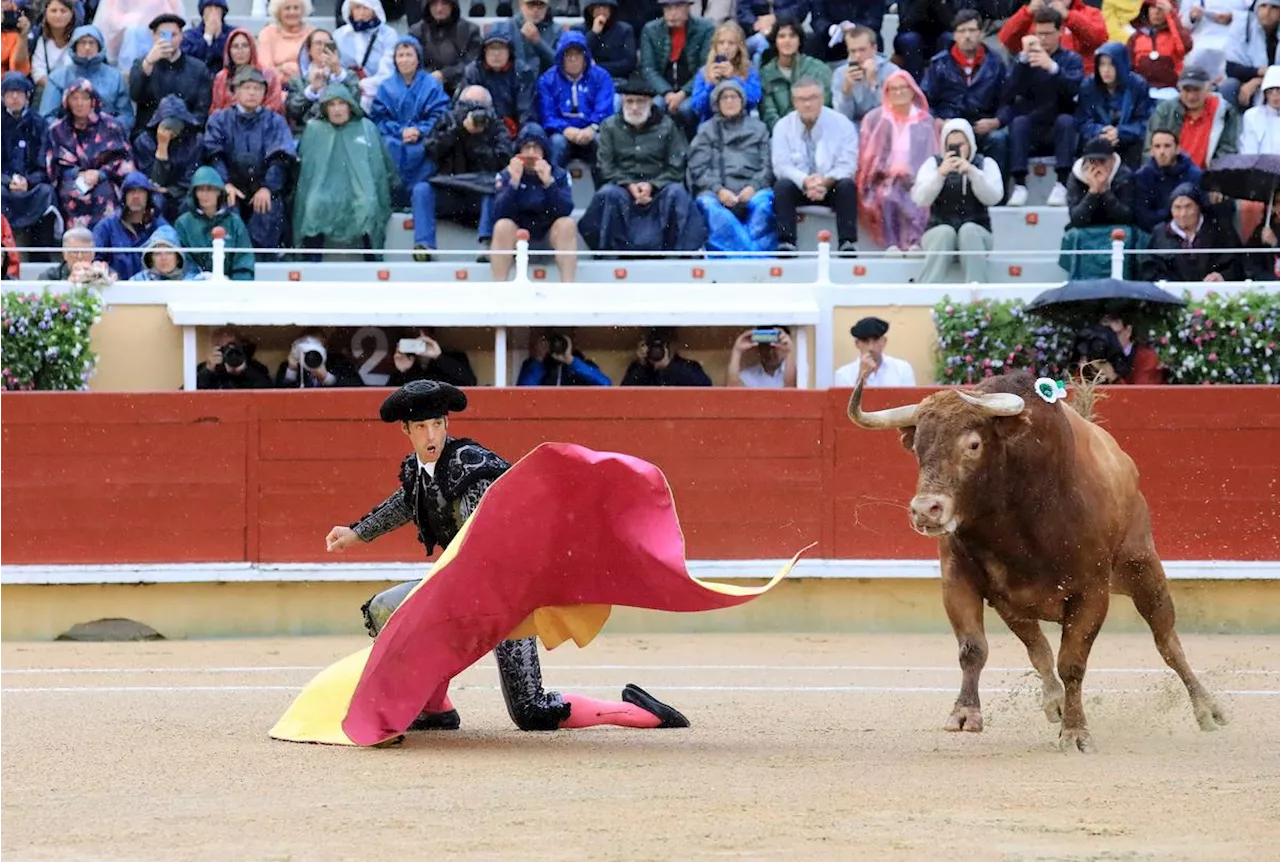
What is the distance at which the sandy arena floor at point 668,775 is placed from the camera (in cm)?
517

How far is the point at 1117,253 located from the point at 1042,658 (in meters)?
5.37

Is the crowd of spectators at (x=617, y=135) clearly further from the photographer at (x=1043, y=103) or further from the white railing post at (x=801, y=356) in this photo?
the white railing post at (x=801, y=356)

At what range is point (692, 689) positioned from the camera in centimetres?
908

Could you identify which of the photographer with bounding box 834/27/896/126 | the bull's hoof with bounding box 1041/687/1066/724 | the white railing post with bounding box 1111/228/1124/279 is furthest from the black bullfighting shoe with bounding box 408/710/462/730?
the photographer with bounding box 834/27/896/126

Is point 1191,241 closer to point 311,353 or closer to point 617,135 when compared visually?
point 617,135

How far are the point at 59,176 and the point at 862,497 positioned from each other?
202 inches

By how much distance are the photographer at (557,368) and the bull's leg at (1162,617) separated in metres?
5.33

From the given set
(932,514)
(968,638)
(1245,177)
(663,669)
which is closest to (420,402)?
(932,514)

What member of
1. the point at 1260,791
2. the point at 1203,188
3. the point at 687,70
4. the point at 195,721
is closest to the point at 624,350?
the point at 687,70

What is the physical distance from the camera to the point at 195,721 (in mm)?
7742

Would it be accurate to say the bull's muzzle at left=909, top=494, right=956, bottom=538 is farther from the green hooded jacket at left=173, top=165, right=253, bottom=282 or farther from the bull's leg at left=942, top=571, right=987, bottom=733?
the green hooded jacket at left=173, top=165, right=253, bottom=282

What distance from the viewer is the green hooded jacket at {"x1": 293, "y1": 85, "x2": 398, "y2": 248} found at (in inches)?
512

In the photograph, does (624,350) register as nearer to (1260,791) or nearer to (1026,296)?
(1026,296)

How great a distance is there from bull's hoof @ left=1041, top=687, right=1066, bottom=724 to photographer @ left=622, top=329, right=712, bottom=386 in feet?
17.7
